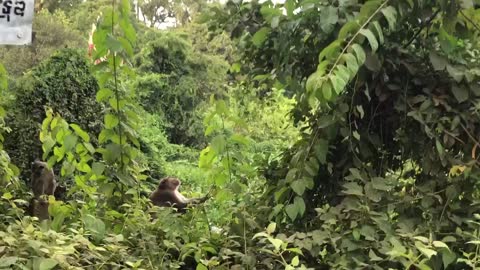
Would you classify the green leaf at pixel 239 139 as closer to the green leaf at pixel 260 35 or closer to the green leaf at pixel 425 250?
the green leaf at pixel 260 35

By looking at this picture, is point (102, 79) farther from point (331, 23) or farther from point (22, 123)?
point (22, 123)

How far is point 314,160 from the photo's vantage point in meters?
1.71

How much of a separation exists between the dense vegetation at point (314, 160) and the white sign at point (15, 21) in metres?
0.20

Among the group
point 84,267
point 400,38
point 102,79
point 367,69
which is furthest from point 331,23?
point 84,267

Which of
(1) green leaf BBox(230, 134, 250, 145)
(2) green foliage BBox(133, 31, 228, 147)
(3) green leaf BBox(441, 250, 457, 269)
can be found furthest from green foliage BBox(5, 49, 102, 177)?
(2) green foliage BBox(133, 31, 228, 147)

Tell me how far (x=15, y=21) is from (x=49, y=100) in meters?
3.44

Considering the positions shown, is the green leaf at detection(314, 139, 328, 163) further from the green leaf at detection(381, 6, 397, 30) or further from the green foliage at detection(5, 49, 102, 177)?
the green foliage at detection(5, 49, 102, 177)

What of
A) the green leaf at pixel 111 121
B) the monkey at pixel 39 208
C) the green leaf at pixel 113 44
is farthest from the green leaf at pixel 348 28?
the monkey at pixel 39 208

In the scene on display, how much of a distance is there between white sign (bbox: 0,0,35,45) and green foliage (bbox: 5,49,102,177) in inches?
129

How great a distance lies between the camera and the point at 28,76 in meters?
5.18

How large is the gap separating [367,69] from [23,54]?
13382 millimetres

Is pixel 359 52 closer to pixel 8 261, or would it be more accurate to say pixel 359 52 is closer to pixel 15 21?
pixel 8 261

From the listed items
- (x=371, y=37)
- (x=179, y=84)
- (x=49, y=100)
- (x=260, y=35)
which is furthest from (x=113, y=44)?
(x=179, y=84)

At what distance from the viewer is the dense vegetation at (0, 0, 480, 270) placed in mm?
1485
